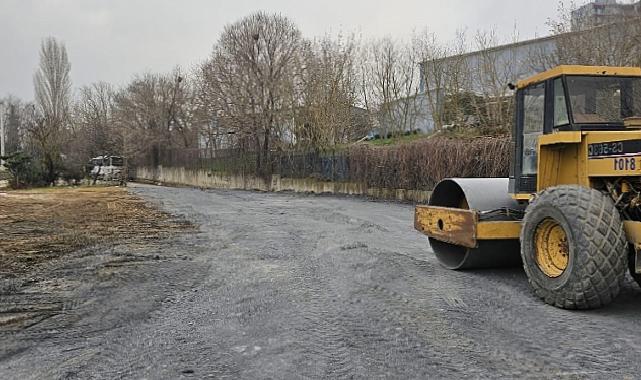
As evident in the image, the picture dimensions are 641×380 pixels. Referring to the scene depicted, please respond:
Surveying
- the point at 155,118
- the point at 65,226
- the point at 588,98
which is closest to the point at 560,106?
the point at 588,98

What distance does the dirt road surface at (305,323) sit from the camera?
3988mm

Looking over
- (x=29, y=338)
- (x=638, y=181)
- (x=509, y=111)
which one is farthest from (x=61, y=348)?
(x=509, y=111)

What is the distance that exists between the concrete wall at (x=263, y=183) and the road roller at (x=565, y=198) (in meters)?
12.9

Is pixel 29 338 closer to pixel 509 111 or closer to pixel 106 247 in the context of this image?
pixel 106 247

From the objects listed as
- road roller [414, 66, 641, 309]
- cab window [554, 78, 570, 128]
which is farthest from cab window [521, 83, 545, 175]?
cab window [554, 78, 570, 128]

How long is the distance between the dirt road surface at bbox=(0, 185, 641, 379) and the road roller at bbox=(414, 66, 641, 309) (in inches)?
12.3

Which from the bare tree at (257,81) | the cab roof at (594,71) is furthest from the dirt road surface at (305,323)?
the bare tree at (257,81)

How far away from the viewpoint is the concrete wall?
2225 cm

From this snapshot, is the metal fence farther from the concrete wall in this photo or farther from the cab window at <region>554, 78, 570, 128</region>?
the cab window at <region>554, 78, 570, 128</region>

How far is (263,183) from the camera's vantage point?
32625 millimetres

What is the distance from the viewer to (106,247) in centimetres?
958

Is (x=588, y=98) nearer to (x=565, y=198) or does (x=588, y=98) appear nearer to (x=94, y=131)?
(x=565, y=198)

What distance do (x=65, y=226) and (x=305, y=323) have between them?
922 centimetres

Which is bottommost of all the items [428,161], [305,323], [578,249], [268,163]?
[305,323]
